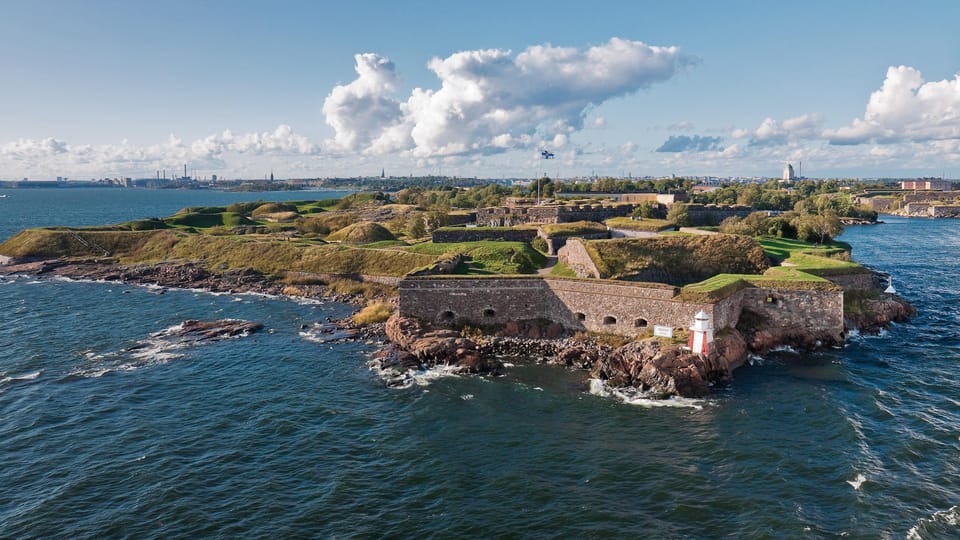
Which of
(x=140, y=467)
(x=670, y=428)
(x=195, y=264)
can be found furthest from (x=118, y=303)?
(x=670, y=428)

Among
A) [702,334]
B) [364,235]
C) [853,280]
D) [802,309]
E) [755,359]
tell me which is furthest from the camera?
[364,235]

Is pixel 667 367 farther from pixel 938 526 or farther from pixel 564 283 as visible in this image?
pixel 938 526

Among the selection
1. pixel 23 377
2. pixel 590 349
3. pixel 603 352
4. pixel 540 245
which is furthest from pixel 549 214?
pixel 23 377

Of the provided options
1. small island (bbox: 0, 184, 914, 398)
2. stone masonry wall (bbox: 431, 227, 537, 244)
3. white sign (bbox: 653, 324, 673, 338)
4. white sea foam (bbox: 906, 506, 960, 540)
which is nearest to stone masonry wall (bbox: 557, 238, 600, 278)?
small island (bbox: 0, 184, 914, 398)

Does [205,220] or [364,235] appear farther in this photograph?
[205,220]

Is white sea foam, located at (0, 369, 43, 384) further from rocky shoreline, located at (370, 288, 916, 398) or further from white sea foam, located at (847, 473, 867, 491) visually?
white sea foam, located at (847, 473, 867, 491)

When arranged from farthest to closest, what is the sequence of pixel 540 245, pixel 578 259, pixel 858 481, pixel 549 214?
pixel 549 214
pixel 540 245
pixel 578 259
pixel 858 481

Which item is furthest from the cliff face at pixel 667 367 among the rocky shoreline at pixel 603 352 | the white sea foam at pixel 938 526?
the white sea foam at pixel 938 526
